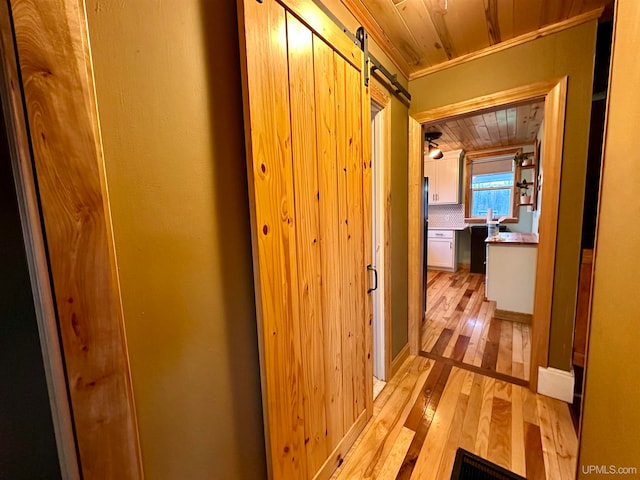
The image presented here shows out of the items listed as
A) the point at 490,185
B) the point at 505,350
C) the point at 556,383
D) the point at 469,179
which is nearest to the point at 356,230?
the point at 556,383

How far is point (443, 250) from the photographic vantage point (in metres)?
5.33

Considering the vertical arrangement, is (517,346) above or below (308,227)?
below

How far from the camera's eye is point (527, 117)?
10.9ft

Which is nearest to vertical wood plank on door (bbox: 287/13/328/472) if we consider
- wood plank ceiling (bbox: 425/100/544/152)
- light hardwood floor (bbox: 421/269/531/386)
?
light hardwood floor (bbox: 421/269/531/386)

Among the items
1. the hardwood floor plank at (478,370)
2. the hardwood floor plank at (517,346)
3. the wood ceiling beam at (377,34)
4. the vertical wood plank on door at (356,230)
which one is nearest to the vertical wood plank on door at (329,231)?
the vertical wood plank on door at (356,230)

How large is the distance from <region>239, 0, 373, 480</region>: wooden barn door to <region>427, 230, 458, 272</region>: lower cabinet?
4.36 meters

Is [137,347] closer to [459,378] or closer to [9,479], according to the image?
[9,479]

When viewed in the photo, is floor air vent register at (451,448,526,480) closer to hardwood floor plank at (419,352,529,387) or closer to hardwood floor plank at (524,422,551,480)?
hardwood floor plank at (524,422,551,480)

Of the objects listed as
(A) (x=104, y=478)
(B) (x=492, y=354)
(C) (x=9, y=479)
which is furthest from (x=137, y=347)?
(B) (x=492, y=354)

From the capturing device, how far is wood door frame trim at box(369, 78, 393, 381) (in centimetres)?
181

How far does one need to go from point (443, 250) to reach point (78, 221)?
5.68m

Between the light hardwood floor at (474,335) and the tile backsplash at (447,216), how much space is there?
1.77 m

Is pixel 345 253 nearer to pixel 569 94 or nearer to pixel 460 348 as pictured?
pixel 569 94

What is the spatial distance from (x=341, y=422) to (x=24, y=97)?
1716mm
